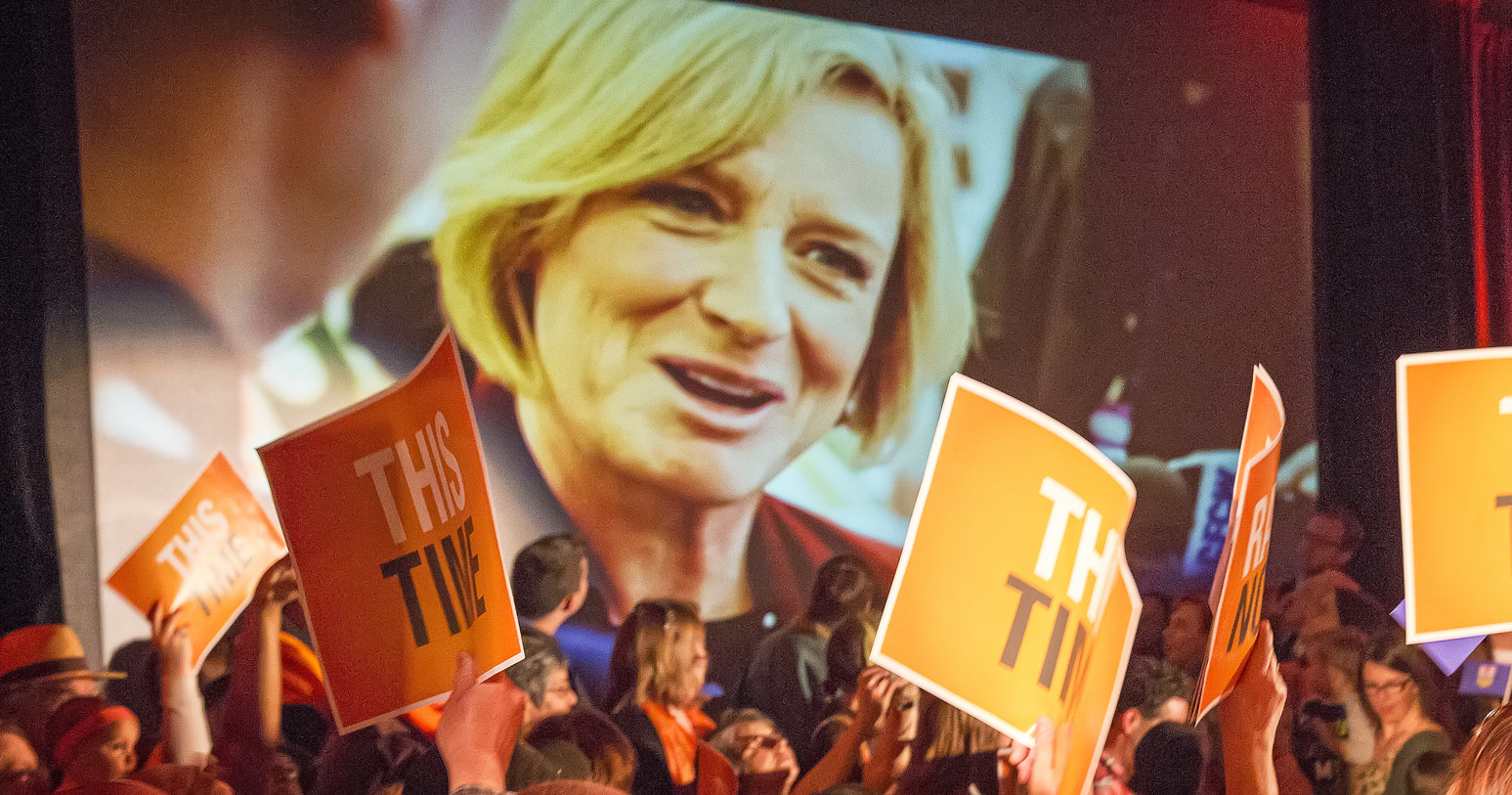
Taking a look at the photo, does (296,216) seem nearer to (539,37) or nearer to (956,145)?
(539,37)

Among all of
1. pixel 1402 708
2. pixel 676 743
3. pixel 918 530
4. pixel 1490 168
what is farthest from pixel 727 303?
pixel 1490 168

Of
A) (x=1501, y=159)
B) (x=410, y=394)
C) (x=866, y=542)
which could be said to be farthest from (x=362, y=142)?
(x=1501, y=159)

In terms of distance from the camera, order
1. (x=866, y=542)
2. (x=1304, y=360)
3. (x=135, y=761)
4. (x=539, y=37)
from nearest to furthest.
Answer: (x=135, y=761) < (x=539, y=37) < (x=866, y=542) < (x=1304, y=360)

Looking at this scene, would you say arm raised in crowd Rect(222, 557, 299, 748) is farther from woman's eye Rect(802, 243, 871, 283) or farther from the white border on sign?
woman's eye Rect(802, 243, 871, 283)

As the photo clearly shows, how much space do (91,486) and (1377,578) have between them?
4236 mm

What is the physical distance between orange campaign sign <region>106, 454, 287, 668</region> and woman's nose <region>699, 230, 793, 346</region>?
1.46 metres

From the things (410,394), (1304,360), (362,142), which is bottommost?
(410,394)

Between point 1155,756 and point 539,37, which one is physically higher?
point 539,37

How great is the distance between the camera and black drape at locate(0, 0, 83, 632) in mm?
3080

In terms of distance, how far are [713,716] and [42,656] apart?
174 centimetres

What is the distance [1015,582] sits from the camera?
1.68 m

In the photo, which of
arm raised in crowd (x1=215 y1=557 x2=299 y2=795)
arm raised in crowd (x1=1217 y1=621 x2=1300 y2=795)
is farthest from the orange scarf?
arm raised in crowd (x1=1217 y1=621 x2=1300 y2=795)

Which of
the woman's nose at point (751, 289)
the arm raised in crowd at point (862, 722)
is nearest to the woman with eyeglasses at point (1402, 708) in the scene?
the arm raised in crowd at point (862, 722)

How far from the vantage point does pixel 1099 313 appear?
475cm
